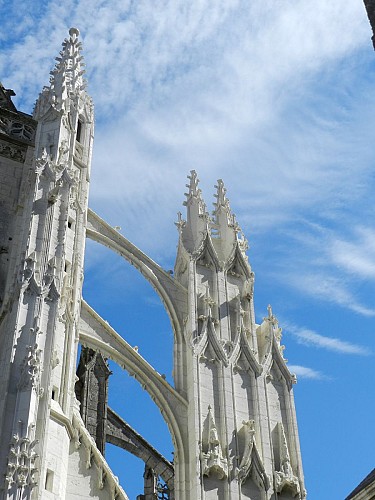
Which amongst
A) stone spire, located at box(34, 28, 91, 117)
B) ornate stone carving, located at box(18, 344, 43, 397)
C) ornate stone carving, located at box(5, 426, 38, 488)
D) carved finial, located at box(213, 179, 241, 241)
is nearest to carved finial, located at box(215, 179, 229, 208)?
carved finial, located at box(213, 179, 241, 241)

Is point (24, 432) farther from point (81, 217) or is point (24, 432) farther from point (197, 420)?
point (81, 217)

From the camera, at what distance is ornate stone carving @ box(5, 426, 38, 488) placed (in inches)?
610

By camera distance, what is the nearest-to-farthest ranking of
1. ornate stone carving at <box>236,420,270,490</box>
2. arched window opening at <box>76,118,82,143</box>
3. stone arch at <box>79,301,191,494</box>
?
ornate stone carving at <box>236,420,270,490</box>, stone arch at <box>79,301,191,494</box>, arched window opening at <box>76,118,82,143</box>

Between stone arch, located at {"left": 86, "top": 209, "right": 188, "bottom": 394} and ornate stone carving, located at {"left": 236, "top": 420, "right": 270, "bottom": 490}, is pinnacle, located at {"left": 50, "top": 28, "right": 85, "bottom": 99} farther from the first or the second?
ornate stone carving, located at {"left": 236, "top": 420, "right": 270, "bottom": 490}

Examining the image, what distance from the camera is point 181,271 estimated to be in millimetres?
23344

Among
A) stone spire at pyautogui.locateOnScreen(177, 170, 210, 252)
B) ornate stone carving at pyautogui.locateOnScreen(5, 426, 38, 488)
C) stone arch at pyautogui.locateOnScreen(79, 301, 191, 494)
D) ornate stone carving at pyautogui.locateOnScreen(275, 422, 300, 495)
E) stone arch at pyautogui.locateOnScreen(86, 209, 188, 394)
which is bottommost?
ornate stone carving at pyautogui.locateOnScreen(5, 426, 38, 488)

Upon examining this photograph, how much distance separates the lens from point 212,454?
18.8 m

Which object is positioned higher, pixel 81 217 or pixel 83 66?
pixel 83 66

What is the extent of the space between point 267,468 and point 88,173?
32.2ft

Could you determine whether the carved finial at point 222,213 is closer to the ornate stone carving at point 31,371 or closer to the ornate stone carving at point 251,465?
the ornate stone carving at point 251,465

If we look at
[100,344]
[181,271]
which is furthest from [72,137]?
[100,344]

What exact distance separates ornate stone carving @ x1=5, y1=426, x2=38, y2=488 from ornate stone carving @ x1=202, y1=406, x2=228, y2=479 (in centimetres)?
445

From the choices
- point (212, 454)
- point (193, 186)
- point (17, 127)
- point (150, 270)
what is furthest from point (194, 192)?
point (212, 454)

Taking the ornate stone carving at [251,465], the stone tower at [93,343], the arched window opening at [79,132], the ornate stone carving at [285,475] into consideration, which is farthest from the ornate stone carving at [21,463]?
the arched window opening at [79,132]
